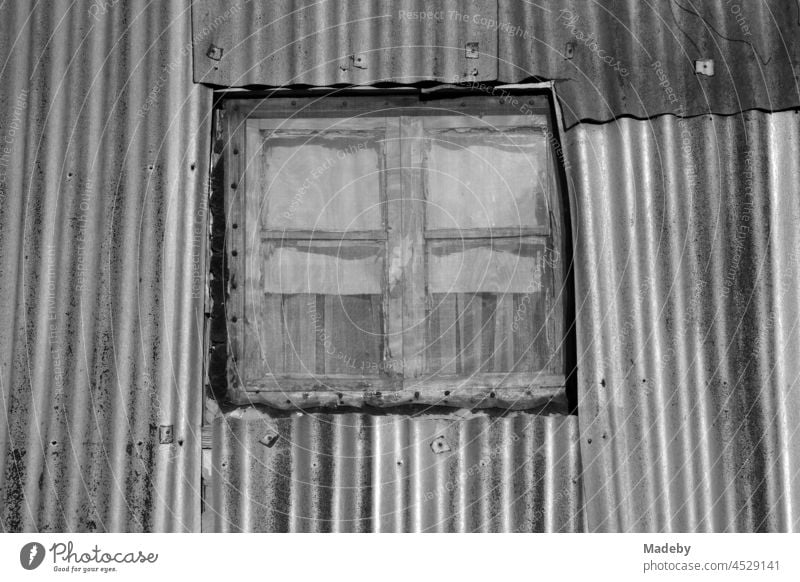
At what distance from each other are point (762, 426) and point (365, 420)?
4.31 feet

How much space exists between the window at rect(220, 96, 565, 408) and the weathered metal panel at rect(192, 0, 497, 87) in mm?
97

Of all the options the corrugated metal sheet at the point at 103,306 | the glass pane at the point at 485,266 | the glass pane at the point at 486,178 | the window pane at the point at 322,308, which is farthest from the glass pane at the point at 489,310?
the corrugated metal sheet at the point at 103,306

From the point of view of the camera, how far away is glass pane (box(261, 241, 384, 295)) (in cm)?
261

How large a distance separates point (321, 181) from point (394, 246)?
34 centimetres

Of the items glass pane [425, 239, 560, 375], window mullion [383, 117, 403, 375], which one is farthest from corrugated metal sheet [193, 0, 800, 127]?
glass pane [425, 239, 560, 375]

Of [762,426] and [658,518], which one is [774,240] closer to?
[762,426]

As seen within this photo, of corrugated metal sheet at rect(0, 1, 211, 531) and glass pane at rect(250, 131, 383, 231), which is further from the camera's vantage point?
glass pane at rect(250, 131, 383, 231)

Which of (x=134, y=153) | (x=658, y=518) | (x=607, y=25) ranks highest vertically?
(x=607, y=25)

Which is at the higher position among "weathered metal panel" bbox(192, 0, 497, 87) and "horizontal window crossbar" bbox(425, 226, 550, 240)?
"weathered metal panel" bbox(192, 0, 497, 87)

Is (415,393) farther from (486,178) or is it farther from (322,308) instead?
(486,178)

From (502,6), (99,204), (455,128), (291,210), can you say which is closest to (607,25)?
(502,6)

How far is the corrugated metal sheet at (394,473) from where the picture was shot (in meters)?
2.53

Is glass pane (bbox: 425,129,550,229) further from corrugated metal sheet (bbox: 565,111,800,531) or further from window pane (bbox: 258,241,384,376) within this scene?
window pane (bbox: 258,241,384,376)

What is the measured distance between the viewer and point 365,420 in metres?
2.53
